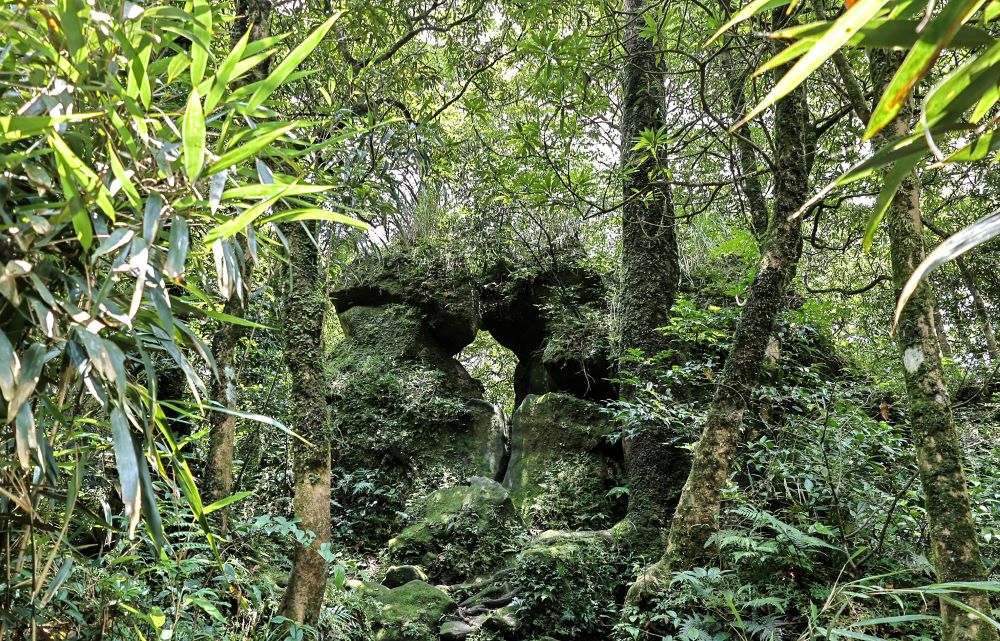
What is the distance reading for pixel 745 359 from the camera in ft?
10.2

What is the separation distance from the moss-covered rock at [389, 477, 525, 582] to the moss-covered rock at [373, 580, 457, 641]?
26.9 inches

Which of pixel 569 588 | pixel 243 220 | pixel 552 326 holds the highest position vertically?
pixel 552 326

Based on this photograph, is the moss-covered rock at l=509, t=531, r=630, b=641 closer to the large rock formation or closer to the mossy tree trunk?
the large rock formation

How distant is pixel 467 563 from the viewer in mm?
5383

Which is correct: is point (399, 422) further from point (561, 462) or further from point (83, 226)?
point (83, 226)

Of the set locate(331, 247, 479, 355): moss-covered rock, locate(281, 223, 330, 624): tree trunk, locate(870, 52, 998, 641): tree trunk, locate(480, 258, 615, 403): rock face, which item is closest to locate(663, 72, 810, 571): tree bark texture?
locate(870, 52, 998, 641): tree trunk

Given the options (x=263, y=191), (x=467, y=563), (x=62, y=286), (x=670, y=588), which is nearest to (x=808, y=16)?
(x=670, y=588)

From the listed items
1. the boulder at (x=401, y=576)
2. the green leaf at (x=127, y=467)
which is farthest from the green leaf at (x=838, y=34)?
the boulder at (x=401, y=576)

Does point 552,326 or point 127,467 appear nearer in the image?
point 127,467

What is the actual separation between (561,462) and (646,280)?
2.57 meters

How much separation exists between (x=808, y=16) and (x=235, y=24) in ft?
12.3

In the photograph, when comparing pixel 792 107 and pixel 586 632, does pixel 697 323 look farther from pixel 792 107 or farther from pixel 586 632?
pixel 586 632

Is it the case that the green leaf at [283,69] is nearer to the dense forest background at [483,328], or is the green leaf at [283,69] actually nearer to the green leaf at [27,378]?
the dense forest background at [483,328]

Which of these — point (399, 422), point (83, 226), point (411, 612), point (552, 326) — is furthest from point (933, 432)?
point (399, 422)
